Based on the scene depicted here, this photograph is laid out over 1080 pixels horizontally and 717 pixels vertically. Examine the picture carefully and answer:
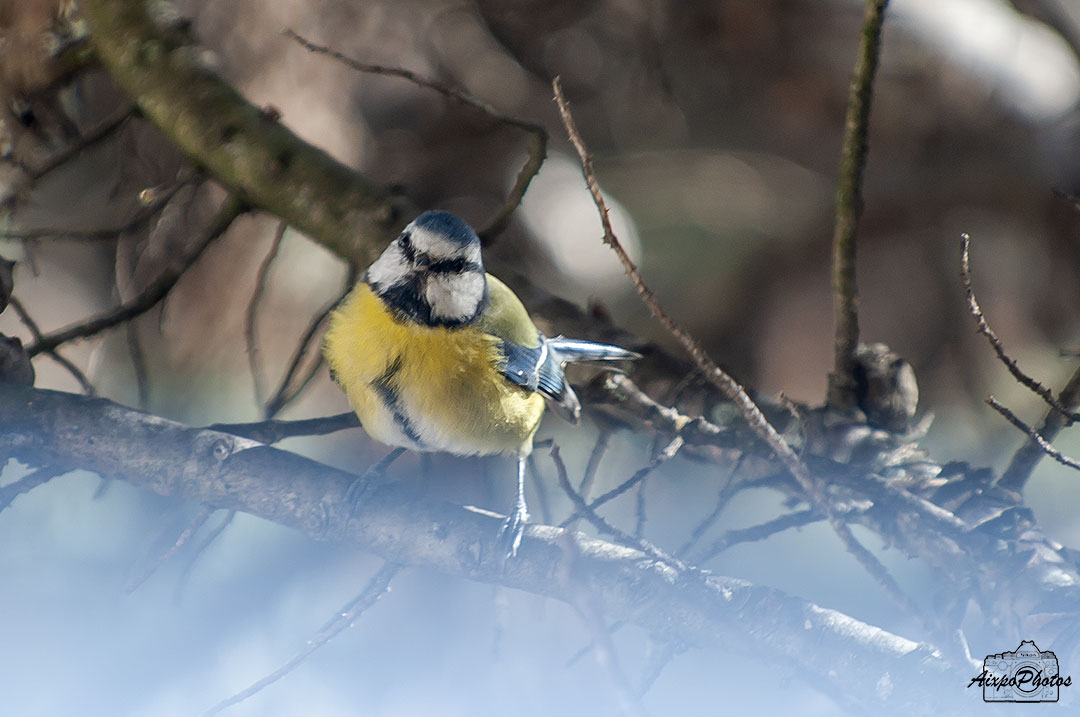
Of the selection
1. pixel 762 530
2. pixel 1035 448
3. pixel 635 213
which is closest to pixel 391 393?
pixel 762 530

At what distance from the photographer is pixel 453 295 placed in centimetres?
78

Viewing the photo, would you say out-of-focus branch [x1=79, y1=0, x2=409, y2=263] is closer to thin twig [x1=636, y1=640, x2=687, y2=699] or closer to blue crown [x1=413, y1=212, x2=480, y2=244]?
blue crown [x1=413, y1=212, x2=480, y2=244]

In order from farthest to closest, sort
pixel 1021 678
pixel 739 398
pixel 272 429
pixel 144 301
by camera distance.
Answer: pixel 144 301, pixel 272 429, pixel 739 398, pixel 1021 678

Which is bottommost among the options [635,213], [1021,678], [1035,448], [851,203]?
[1021,678]

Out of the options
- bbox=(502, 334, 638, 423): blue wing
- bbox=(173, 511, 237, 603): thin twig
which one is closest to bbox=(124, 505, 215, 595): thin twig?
bbox=(173, 511, 237, 603): thin twig

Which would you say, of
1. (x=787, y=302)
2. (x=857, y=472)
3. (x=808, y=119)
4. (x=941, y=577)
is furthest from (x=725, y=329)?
(x=941, y=577)

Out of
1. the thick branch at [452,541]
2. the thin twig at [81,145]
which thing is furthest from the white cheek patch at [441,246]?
the thin twig at [81,145]

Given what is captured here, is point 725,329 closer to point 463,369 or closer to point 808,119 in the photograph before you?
point 808,119

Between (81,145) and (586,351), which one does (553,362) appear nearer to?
(586,351)

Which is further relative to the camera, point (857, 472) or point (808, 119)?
point (808, 119)

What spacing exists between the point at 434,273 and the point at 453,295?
1.2 inches

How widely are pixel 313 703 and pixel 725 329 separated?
1.27m

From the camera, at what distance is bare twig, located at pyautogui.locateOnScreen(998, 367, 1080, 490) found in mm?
712

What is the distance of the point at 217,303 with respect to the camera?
143 cm
